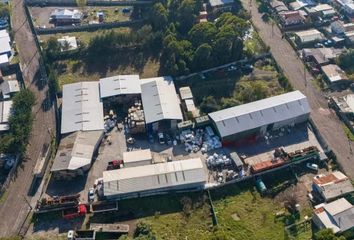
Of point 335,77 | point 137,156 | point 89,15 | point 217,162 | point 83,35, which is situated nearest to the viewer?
point 217,162

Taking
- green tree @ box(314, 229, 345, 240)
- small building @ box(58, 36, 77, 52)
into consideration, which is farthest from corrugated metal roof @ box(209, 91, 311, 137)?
small building @ box(58, 36, 77, 52)

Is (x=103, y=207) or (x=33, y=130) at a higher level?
(x=33, y=130)

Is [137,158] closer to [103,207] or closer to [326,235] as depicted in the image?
[103,207]

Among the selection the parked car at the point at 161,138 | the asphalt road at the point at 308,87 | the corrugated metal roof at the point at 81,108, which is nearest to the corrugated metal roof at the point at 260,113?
the asphalt road at the point at 308,87

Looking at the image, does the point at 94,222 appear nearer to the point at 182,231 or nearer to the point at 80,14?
the point at 182,231

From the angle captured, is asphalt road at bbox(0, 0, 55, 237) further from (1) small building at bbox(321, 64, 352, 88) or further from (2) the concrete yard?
(1) small building at bbox(321, 64, 352, 88)

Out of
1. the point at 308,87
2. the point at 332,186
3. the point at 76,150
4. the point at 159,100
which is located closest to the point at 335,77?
the point at 308,87
